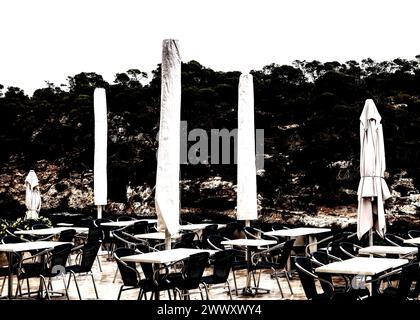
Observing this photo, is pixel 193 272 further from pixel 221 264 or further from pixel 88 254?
pixel 88 254

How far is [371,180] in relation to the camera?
7312 mm

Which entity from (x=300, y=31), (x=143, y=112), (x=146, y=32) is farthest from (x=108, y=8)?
(x=300, y=31)

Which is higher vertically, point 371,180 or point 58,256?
point 371,180

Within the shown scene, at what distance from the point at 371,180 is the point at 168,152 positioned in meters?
2.61

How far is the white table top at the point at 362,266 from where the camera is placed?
16.2 ft

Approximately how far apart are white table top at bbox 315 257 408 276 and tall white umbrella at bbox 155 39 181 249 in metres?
1.87

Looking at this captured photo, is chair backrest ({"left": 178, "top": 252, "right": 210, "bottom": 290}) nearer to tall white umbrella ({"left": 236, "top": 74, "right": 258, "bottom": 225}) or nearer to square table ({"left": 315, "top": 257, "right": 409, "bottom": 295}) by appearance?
square table ({"left": 315, "top": 257, "right": 409, "bottom": 295})

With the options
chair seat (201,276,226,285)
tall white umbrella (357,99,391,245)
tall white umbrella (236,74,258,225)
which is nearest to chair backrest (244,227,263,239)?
tall white umbrella (236,74,258,225)

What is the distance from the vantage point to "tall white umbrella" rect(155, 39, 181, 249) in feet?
20.9

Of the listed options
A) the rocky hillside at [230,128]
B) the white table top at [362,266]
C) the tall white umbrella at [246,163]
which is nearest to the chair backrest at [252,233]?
the tall white umbrella at [246,163]

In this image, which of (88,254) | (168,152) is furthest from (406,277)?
(88,254)

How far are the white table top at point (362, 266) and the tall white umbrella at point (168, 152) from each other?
6.13 ft

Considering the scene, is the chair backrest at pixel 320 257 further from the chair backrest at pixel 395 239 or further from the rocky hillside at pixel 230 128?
the rocky hillside at pixel 230 128
